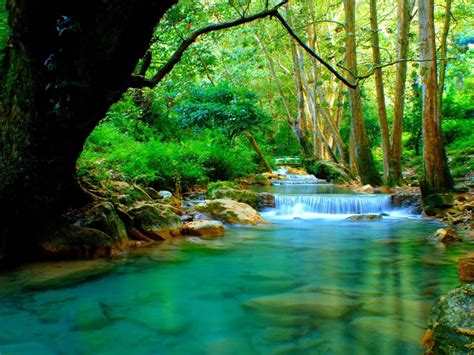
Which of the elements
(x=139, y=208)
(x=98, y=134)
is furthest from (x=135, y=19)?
(x=98, y=134)

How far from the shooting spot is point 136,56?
12.1 ft

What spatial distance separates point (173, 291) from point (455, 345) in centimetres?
284

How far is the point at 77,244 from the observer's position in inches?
203

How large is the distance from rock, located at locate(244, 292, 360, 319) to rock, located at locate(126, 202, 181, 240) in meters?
3.10

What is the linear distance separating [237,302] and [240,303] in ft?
0.15

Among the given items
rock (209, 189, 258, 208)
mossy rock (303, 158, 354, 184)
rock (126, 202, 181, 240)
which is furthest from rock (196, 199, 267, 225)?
mossy rock (303, 158, 354, 184)

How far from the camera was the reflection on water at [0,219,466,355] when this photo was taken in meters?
3.01

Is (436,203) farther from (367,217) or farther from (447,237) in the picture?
(447,237)

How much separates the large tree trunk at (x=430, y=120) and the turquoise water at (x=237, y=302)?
9.24 ft

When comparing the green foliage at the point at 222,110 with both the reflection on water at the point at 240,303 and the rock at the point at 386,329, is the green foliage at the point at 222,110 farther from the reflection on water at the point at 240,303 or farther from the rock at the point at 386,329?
the rock at the point at 386,329

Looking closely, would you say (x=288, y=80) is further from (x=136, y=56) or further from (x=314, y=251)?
(x=136, y=56)

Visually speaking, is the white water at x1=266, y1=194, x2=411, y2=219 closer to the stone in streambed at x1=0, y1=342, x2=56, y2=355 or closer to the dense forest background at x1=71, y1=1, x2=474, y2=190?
the dense forest background at x1=71, y1=1, x2=474, y2=190

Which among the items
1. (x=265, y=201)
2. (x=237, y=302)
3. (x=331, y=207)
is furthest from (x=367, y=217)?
(x=237, y=302)

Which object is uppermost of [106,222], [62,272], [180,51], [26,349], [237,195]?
[180,51]
